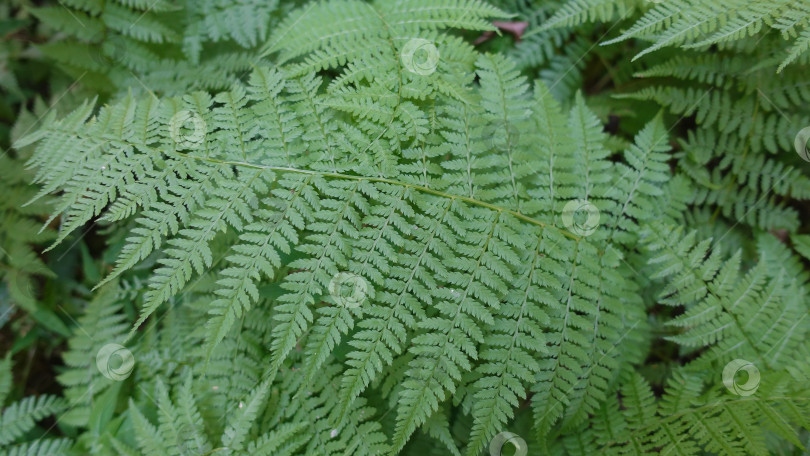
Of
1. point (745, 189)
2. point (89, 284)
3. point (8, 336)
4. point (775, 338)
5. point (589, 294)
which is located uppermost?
point (745, 189)

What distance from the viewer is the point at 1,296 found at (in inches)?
112

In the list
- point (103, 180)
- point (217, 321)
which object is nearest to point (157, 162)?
point (103, 180)

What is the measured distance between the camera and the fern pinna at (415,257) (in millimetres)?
1679

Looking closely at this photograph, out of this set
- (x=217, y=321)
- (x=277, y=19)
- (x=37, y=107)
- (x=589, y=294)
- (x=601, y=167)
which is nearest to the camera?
(x=217, y=321)

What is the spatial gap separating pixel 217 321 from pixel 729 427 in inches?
63.6

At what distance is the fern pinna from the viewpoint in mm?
1679

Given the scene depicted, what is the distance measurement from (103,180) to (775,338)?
2.39 m

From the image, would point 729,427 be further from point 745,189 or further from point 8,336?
point 8,336

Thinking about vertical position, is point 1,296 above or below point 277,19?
below

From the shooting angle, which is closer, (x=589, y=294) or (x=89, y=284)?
(x=589, y=294)

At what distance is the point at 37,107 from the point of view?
2.74 metres

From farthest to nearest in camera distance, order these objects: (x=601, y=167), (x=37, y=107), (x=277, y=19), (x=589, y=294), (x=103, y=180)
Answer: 1. (x=37, y=107)
2. (x=277, y=19)
3. (x=601, y=167)
4. (x=589, y=294)
5. (x=103, y=180)

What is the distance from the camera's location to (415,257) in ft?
5.77

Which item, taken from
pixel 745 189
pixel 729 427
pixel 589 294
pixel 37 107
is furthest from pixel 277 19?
pixel 729 427
